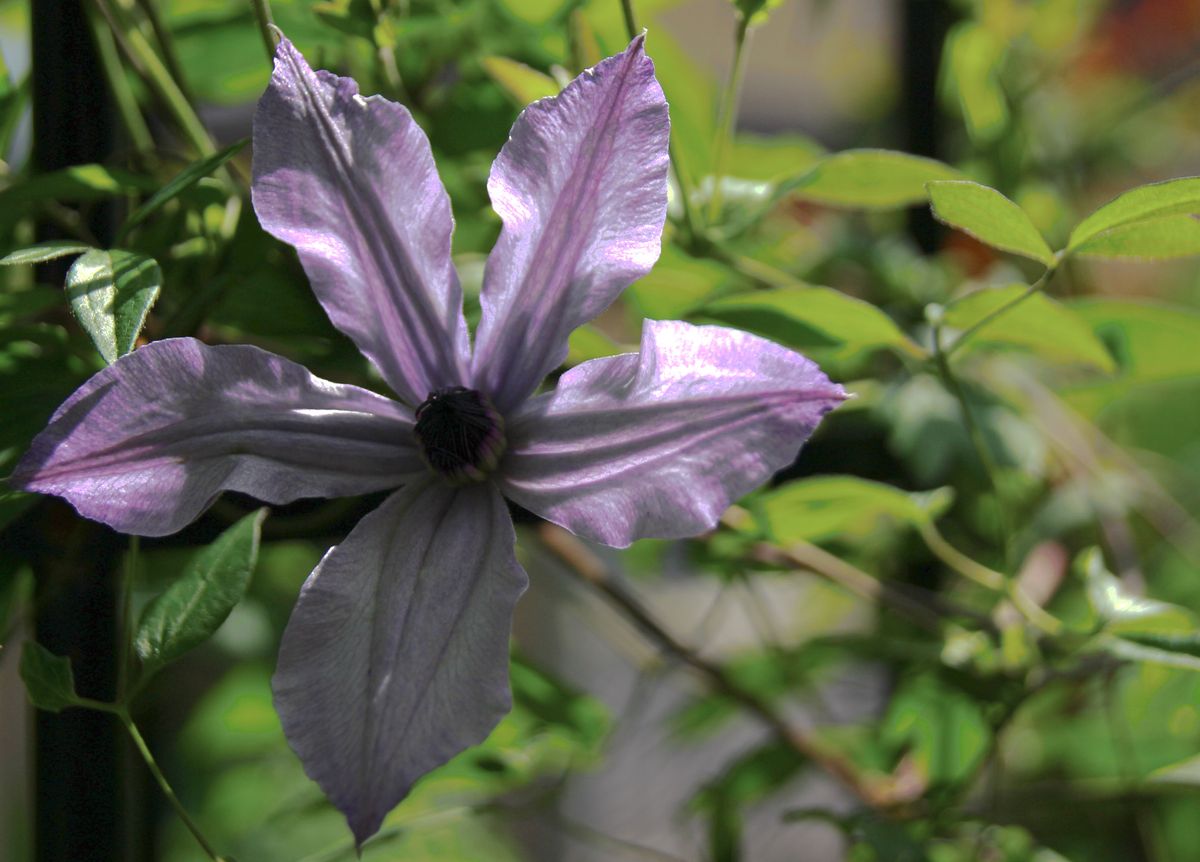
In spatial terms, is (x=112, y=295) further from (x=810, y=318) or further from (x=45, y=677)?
(x=810, y=318)

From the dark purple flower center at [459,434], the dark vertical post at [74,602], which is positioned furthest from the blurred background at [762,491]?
the dark purple flower center at [459,434]

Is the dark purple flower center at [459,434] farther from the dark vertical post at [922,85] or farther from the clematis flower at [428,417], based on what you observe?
A: the dark vertical post at [922,85]

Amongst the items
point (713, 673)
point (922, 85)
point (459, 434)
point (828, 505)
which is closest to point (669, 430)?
point (459, 434)

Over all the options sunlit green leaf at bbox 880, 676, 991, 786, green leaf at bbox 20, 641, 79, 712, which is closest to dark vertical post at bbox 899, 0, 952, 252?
sunlit green leaf at bbox 880, 676, 991, 786

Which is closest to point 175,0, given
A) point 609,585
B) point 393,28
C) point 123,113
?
point 123,113

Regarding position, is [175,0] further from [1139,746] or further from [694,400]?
[1139,746]
